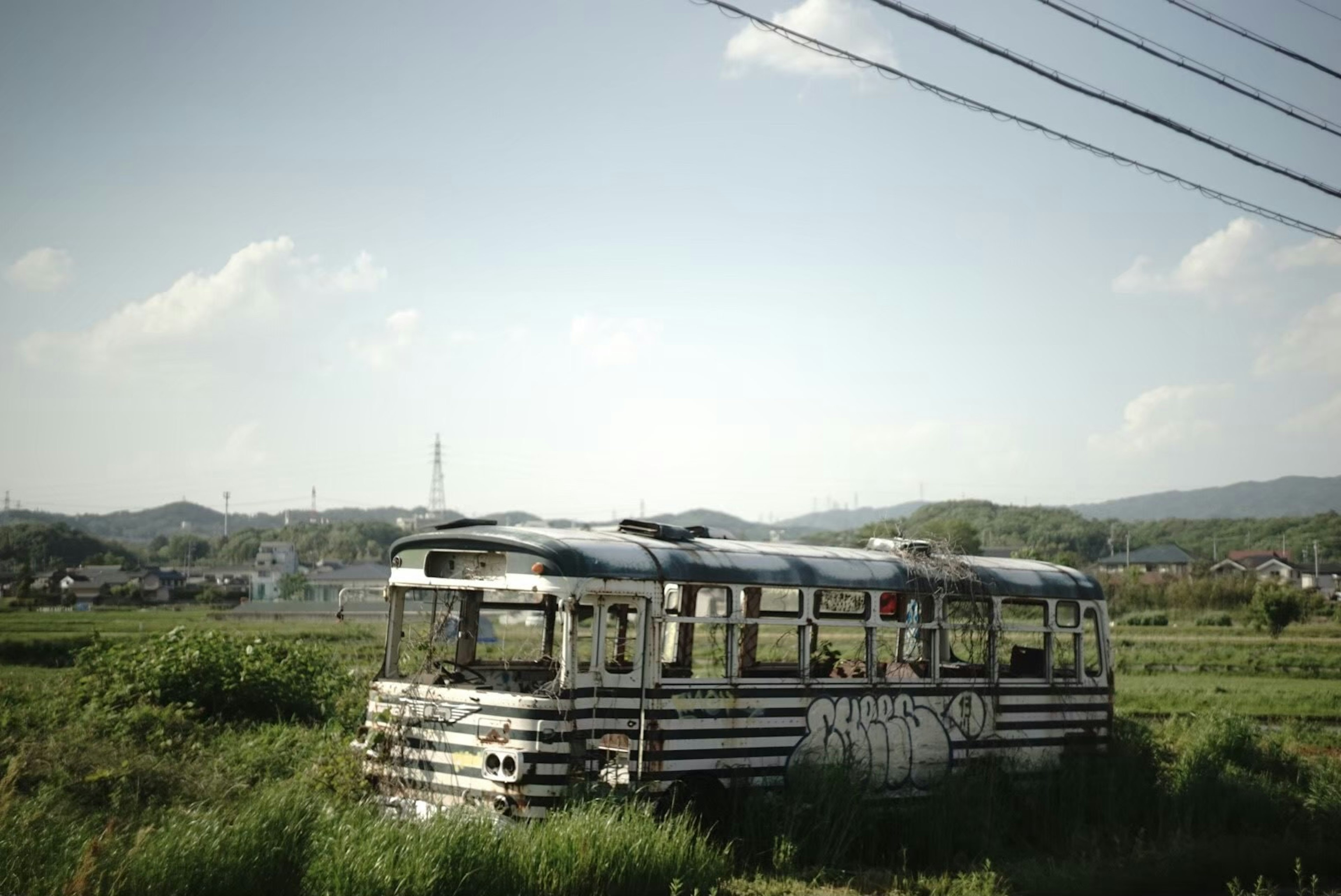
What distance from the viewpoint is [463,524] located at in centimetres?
1170

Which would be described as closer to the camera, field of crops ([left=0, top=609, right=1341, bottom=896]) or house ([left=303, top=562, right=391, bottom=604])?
field of crops ([left=0, top=609, right=1341, bottom=896])

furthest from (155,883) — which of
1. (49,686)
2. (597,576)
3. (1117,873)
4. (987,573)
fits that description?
(49,686)

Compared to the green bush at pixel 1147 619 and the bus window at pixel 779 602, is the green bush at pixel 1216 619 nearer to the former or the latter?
the green bush at pixel 1147 619

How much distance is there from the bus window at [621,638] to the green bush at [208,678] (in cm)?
790

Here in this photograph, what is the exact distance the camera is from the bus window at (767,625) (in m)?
12.2

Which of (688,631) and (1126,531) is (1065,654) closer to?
(688,631)

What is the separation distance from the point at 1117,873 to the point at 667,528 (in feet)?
18.1

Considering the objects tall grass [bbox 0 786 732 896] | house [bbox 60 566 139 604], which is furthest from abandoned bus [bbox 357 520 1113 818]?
house [bbox 60 566 139 604]

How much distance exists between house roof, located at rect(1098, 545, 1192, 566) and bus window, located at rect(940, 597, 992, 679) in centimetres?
12373

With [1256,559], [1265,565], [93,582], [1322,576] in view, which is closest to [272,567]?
[93,582]

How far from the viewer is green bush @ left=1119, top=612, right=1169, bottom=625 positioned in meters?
56.8

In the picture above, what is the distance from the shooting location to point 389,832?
351 inches

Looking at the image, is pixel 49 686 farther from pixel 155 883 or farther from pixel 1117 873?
pixel 1117 873

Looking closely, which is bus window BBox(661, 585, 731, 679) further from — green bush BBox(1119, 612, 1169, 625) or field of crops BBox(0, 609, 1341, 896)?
green bush BBox(1119, 612, 1169, 625)
